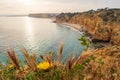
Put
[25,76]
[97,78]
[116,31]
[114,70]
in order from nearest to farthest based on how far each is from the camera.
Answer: [25,76] → [97,78] → [114,70] → [116,31]

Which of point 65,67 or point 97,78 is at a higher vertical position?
point 65,67

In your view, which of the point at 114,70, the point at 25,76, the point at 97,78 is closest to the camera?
the point at 25,76

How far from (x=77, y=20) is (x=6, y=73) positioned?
184406 millimetres

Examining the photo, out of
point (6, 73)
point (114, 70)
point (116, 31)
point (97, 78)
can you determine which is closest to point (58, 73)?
point (97, 78)

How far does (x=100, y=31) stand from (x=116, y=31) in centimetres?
716

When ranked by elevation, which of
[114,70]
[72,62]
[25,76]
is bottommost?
[114,70]

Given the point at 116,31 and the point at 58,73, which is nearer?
the point at 58,73

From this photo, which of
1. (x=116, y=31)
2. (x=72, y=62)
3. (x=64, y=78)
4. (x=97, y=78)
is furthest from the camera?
(x=116, y=31)

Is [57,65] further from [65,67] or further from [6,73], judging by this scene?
[6,73]

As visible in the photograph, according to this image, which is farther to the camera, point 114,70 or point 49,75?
point 114,70

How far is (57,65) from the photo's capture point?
2936 millimetres

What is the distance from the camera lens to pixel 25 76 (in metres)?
3.10

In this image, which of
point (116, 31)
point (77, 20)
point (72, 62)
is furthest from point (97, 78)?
point (77, 20)

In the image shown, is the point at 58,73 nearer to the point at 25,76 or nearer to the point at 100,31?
the point at 25,76
